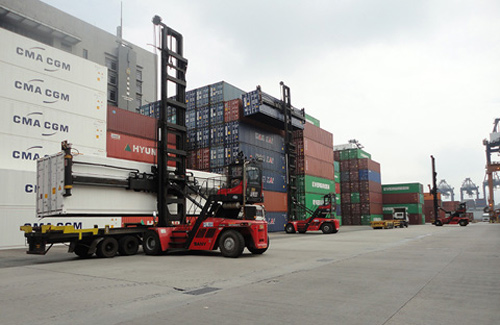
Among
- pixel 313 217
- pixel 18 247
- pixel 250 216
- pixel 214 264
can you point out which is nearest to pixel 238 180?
pixel 250 216

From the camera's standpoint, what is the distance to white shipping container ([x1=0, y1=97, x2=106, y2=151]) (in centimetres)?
1756

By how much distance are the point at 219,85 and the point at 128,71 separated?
2838 centimetres

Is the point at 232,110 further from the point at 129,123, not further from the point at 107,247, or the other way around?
the point at 107,247

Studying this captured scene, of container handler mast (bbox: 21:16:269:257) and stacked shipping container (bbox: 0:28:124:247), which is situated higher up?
stacked shipping container (bbox: 0:28:124:247)

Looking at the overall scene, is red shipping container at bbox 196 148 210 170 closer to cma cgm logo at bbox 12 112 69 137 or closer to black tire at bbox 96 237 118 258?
cma cgm logo at bbox 12 112 69 137

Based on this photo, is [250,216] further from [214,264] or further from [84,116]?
[84,116]

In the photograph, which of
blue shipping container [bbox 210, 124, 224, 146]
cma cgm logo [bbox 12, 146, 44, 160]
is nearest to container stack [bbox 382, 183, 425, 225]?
blue shipping container [bbox 210, 124, 224, 146]

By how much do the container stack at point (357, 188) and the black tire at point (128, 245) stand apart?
153ft

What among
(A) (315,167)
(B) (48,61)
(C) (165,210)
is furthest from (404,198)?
(B) (48,61)

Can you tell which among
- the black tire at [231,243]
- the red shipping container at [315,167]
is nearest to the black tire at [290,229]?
the red shipping container at [315,167]

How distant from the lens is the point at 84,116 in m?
20.8

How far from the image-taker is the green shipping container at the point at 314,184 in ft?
123

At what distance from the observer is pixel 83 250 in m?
13.0

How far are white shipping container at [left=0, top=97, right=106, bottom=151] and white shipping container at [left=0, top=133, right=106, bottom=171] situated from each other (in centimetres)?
25
